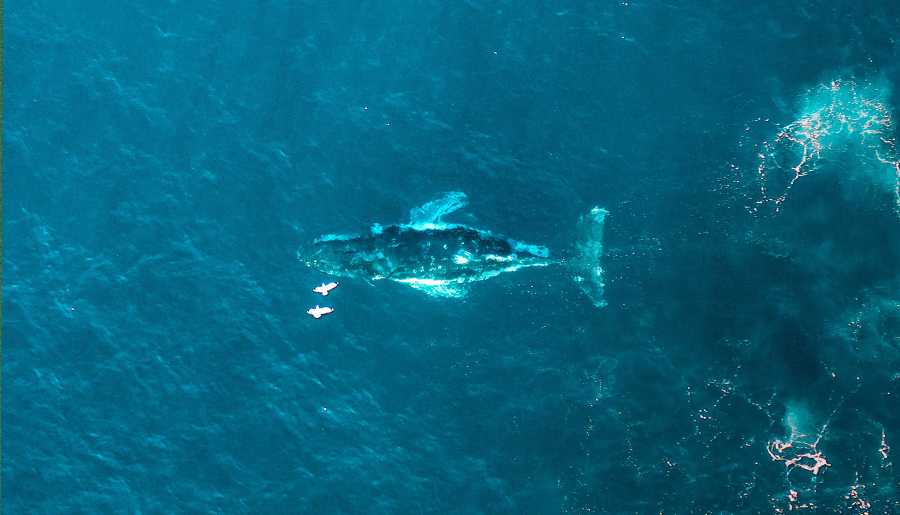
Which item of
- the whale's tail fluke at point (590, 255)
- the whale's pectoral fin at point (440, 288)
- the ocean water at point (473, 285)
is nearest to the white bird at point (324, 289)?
the ocean water at point (473, 285)

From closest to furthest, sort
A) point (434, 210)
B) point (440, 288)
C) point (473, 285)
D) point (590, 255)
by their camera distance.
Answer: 1. point (590, 255)
2. point (473, 285)
3. point (440, 288)
4. point (434, 210)

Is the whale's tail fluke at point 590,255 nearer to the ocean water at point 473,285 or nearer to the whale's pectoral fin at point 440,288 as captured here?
the ocean water at point 473,285

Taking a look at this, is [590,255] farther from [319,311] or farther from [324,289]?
[319,311]

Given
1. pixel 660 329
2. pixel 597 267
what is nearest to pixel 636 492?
pixel 660 329

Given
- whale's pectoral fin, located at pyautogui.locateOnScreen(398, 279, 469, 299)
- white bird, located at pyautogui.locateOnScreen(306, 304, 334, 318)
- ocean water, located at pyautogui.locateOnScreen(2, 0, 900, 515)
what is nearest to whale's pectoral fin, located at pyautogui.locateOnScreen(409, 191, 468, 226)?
ocean water, located at pyautogui.locateOnScreen(2, 0, 900, 515)

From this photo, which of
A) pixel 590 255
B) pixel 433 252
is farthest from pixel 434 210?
pixel 590 255

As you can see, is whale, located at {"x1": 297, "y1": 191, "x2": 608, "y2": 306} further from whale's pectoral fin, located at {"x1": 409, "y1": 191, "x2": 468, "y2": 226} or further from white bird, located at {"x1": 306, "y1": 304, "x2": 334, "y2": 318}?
white bird, located at {"x1": 306, "y1": 304, "x2": 334, "y2": 318}

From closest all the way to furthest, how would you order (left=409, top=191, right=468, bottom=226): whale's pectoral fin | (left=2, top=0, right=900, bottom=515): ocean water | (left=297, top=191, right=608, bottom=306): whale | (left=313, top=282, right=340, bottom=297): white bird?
(left=2, top=0, right=900, bottom=515): ocean water, (left=313, top=282, right=340, bottom=297): white bird, (left=297, top=191, right=608, bottom=306): whale, (left=409, top=191, right=468, bottom=226): whale's pectoral fin

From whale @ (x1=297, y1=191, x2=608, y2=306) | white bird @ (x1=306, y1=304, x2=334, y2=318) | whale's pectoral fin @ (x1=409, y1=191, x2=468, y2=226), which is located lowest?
white bird @ (x1=306, y1=304, x2=334, y2=318)
